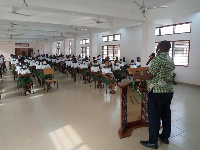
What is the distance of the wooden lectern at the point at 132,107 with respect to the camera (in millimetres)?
2905

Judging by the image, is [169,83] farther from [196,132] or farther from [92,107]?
[92,107]

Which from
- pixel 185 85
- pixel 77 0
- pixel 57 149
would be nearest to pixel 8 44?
pixel 77 0

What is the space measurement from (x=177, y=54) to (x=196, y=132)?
592cm

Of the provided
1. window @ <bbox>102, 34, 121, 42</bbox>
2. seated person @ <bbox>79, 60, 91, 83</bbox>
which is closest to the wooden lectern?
seated person @ <bbox>79, 60, 91, 83</bbox>

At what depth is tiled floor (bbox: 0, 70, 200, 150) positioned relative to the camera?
2.68 metres

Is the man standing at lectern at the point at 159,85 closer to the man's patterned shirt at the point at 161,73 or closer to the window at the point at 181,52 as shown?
the man's patterned shirt at the point at 161,73

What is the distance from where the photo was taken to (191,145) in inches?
104

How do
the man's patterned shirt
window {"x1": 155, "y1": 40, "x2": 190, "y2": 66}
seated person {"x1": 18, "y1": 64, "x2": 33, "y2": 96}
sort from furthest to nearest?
window {"x1": 155, "y1": 40, "x2": 190, "y2": 66}, seated person {"x1": 18, "y1": 64, "x2": 33, "y2": 96}, the man's patterned shirt

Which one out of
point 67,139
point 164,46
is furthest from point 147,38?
point 67,139

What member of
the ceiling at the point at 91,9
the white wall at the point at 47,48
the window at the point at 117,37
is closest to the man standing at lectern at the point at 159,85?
the ceiling at the point at 91,9

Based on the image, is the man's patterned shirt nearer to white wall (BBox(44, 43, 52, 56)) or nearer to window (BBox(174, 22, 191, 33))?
window (BBox(174, 22, 191, 33))

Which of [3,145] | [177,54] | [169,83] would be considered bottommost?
[3,145]

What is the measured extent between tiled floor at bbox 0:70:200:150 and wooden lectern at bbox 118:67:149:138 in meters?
0.15

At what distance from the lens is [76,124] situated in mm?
3441
